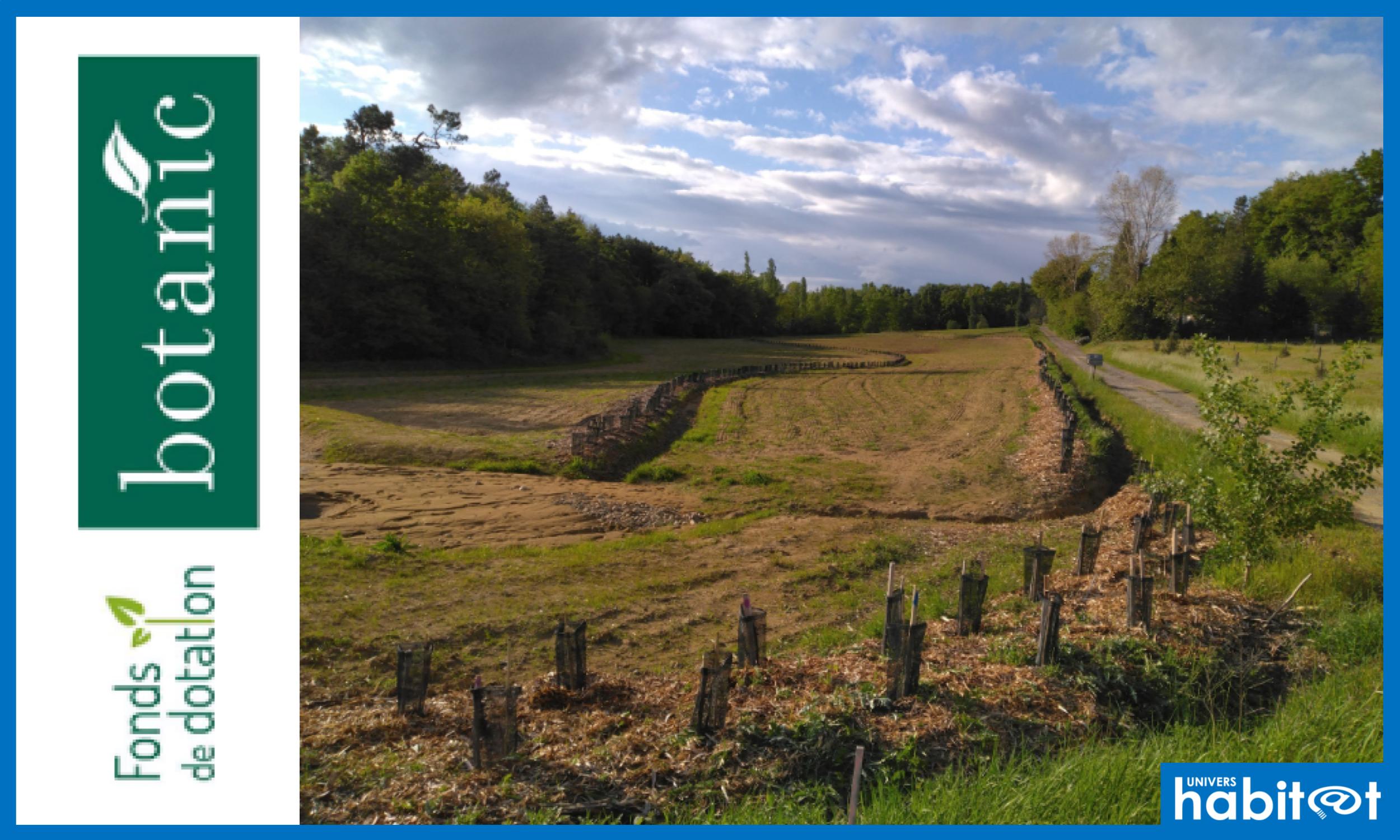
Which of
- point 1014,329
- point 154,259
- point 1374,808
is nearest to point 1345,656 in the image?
point 1374,808

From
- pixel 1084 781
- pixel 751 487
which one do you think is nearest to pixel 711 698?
pixel 1084 781

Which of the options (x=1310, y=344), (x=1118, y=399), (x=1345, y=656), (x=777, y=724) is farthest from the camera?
(x=1310, y=344)

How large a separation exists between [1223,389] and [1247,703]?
130 inches

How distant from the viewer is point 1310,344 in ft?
171

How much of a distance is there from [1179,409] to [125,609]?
99.1ft

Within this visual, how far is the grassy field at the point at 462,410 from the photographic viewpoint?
675 inches

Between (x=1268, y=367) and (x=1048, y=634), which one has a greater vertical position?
(x=1268, y=367)

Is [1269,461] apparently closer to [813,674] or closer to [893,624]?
[893,624]

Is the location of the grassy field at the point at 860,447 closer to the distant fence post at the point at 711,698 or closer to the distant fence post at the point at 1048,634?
the distant fence post at the point at 1048,634

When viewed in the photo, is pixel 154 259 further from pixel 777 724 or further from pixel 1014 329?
pixel 1014 329

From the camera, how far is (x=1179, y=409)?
27.7 metres

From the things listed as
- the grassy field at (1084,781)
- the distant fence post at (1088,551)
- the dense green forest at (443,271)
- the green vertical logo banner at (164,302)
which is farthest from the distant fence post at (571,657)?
the dense green forest at (443,271)

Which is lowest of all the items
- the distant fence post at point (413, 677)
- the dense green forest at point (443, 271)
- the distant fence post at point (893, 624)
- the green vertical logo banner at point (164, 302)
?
the distant fence post at point (413, 677)

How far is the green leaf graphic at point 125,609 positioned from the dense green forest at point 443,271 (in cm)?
3689
